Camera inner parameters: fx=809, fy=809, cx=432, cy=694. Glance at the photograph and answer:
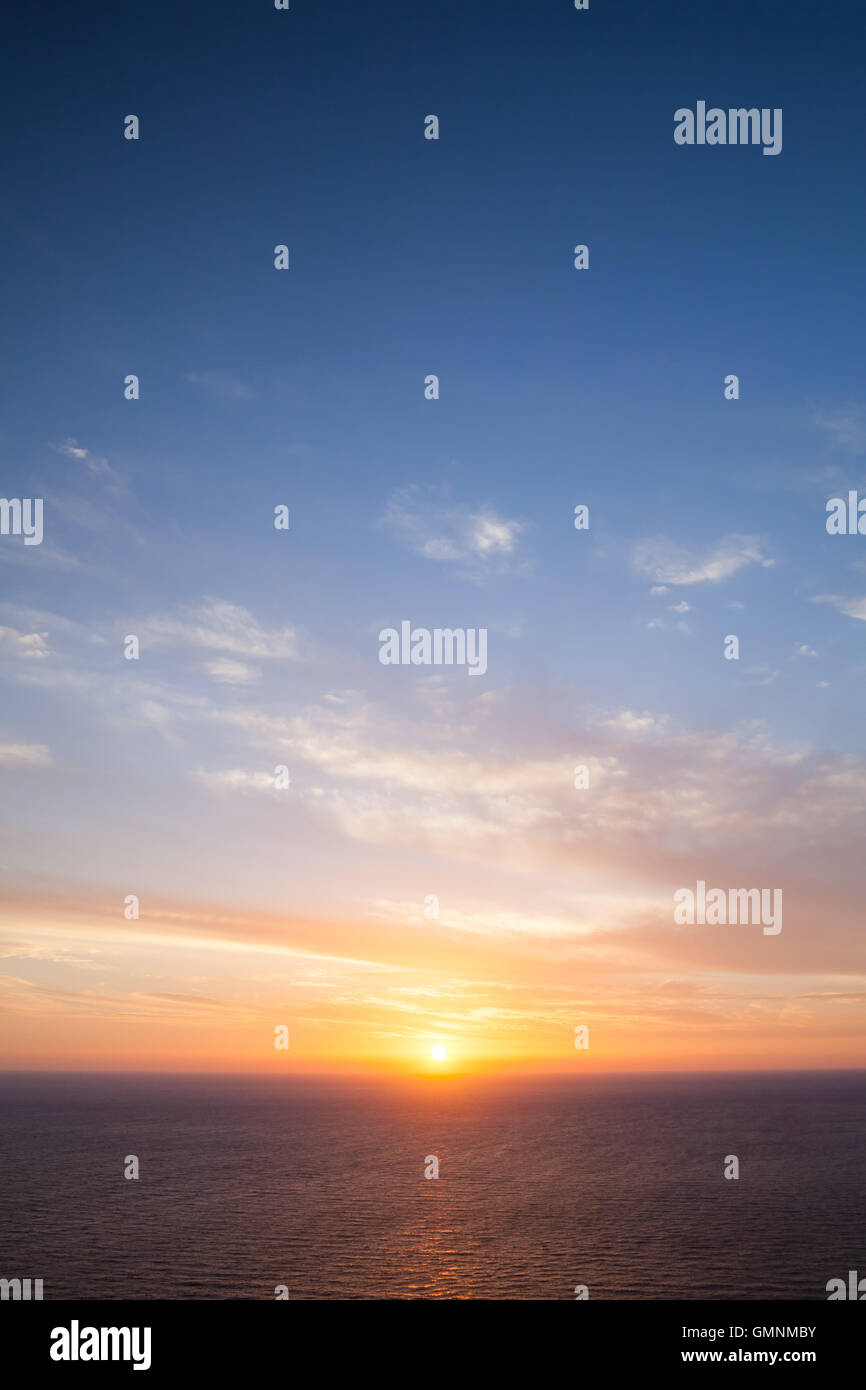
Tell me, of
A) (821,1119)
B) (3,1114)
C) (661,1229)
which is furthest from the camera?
(3,1114)

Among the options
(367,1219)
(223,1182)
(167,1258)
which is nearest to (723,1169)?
(367,1219)
